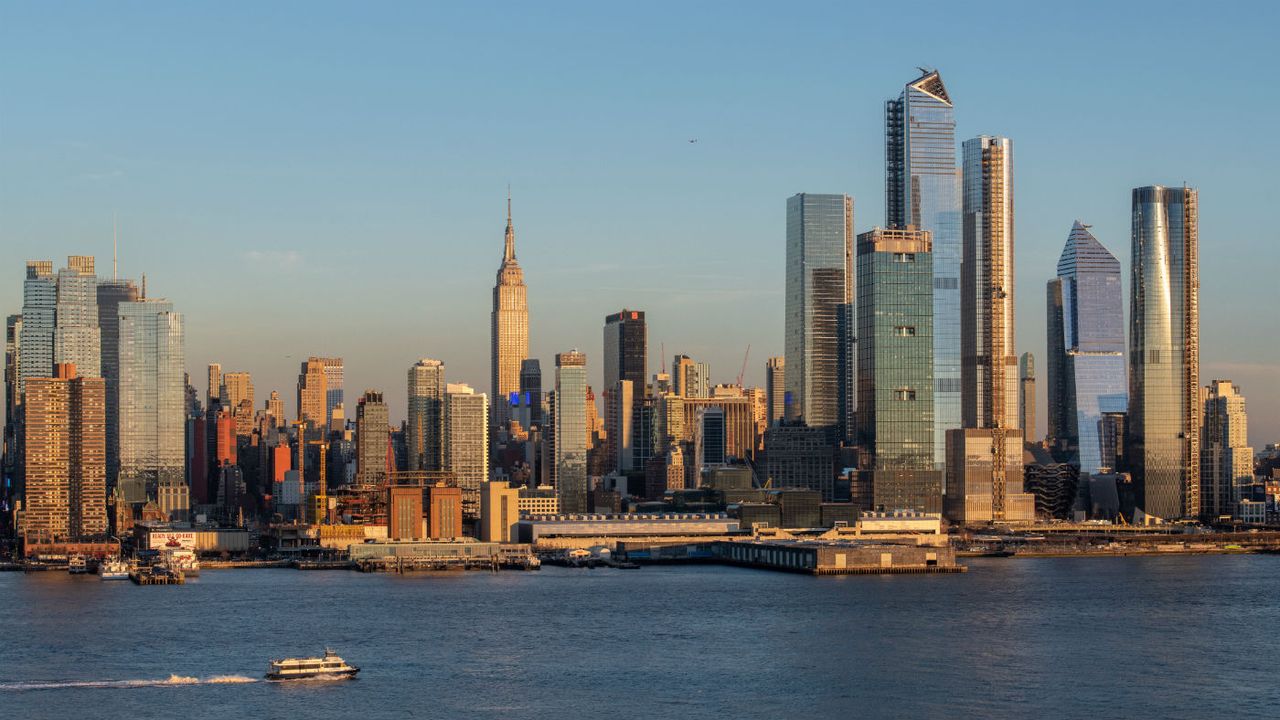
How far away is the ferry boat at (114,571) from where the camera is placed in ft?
522

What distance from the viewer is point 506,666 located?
84625mm

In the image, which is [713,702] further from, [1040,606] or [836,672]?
[1040,606]

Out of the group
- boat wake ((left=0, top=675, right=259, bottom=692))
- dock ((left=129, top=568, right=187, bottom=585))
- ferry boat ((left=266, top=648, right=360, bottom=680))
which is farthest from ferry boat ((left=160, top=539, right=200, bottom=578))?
ferry boat ((left=266, top=648, right=360, bottom=680))

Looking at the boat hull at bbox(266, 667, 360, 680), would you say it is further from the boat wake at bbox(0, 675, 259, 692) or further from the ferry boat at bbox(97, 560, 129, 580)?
the ferry boat at bbox(97, 560, 129, 580)

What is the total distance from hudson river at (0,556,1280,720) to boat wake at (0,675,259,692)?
20cm

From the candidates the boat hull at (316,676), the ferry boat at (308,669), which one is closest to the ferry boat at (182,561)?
the ferry boat at (308,669)

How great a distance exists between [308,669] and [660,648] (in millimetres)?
19322

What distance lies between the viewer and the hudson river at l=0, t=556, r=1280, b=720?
73500 millimetres

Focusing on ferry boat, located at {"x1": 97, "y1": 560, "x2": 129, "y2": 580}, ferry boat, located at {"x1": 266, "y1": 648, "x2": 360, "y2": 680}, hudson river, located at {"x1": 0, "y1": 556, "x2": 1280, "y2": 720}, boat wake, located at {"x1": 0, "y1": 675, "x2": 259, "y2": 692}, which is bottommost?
ferry boat, located at {"x1": 97, "y1": 560, "x2": 129, "y2": 580}

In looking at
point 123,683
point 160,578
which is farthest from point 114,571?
point 123,683

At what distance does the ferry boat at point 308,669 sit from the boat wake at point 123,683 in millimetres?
1052

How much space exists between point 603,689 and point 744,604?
139 ft

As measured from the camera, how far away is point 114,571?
527 ft

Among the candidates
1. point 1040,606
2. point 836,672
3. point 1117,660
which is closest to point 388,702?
point 836,672
